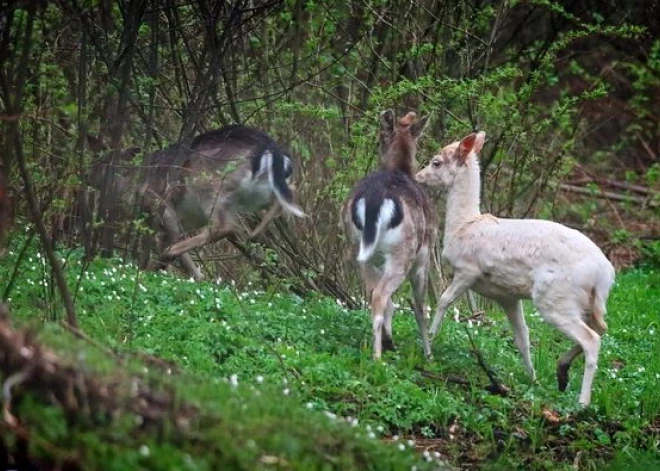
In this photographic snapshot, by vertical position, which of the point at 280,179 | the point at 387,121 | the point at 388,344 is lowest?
the point at 388,344

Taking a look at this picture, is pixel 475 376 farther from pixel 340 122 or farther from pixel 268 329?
pixel 340 122

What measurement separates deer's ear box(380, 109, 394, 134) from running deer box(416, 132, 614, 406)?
A: 64 cm

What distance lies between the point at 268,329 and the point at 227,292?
40.2 inches

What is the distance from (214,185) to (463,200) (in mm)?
2452

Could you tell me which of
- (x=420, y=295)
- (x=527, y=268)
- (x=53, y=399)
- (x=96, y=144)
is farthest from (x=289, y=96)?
(x=53, y=399)

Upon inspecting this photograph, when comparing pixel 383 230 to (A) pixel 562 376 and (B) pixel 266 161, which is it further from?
(B) pixel 266 161

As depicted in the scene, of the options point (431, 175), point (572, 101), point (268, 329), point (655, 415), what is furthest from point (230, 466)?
point (572, 101)

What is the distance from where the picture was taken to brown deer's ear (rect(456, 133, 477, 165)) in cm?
1053

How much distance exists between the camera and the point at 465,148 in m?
10.6

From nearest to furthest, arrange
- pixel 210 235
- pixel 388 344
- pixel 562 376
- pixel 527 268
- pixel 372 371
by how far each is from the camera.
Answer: pixel 372 371, pixel 527 268, pixel 562 376, pixel 388 344, pixel 210 235

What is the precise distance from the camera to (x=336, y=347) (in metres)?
9.48

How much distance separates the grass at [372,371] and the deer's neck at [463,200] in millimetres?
915

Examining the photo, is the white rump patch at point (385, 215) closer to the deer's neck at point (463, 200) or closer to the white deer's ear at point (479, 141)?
the deer's neck at point (463, 200)

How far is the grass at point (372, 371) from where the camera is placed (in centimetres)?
826
